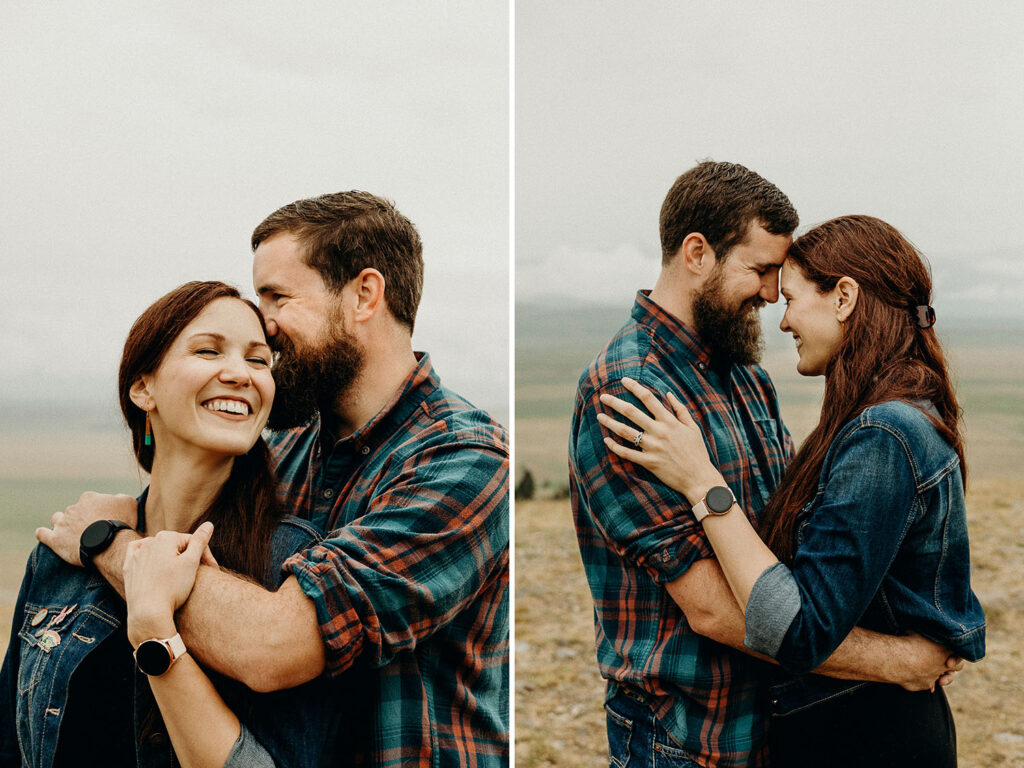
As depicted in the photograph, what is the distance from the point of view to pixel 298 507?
232cm

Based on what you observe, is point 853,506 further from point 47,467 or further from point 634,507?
point 47,467

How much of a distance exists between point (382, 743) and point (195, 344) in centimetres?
99

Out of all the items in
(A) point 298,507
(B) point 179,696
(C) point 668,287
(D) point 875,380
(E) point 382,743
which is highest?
(C) point 668,287

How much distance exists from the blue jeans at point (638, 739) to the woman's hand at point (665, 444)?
1.94 ft

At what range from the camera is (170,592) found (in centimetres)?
188

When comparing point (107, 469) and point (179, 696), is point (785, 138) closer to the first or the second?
point (107, 469)

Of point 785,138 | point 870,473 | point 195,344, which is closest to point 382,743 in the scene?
point 195,344

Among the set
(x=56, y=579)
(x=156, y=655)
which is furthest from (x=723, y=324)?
(x=56, y=579)

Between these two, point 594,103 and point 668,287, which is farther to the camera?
point 594,103

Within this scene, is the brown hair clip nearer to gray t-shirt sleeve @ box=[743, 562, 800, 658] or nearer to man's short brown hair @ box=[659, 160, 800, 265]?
man's short brown hair @ box=[659, 160, 800, 265]

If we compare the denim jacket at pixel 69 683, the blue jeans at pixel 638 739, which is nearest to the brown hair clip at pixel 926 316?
the blue jeans at pixel 638 739

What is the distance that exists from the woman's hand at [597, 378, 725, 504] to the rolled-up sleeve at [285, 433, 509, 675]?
0.32m

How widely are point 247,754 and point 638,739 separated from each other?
995 mm

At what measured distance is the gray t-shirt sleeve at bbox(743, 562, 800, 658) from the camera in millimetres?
2062
